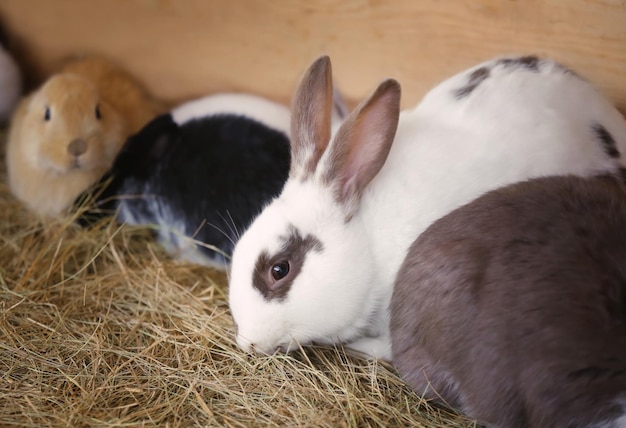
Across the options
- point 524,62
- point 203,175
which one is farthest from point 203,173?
point 524,62

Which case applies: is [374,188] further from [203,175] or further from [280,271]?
[203,175]

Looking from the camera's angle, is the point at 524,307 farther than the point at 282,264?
No

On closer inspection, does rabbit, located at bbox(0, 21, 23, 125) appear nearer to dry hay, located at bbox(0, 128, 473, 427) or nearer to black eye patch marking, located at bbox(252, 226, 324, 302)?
dry hay, located at bbox(0, 128, 473, 427)

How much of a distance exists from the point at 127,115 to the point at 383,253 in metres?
1.49

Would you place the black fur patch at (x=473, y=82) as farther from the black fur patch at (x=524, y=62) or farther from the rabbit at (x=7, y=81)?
the rabbit at (x=7, y=81)

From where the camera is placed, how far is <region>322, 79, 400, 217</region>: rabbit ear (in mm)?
1733

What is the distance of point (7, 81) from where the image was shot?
3191 mm

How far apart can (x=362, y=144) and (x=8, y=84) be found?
7.11 ft

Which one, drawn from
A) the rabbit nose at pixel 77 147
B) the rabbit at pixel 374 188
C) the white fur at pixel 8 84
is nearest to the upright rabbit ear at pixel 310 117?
the rabbit at pixel 374 188

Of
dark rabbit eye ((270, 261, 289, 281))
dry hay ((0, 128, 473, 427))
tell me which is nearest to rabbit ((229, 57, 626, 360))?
dark rabbit eye ((270, 261, 289, 281))

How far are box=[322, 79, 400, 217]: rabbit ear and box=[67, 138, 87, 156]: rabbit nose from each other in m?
1.16

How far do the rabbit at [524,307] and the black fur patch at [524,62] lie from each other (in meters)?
0.45

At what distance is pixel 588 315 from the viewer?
1368 millimetres

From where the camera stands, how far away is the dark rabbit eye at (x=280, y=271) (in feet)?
5.69
